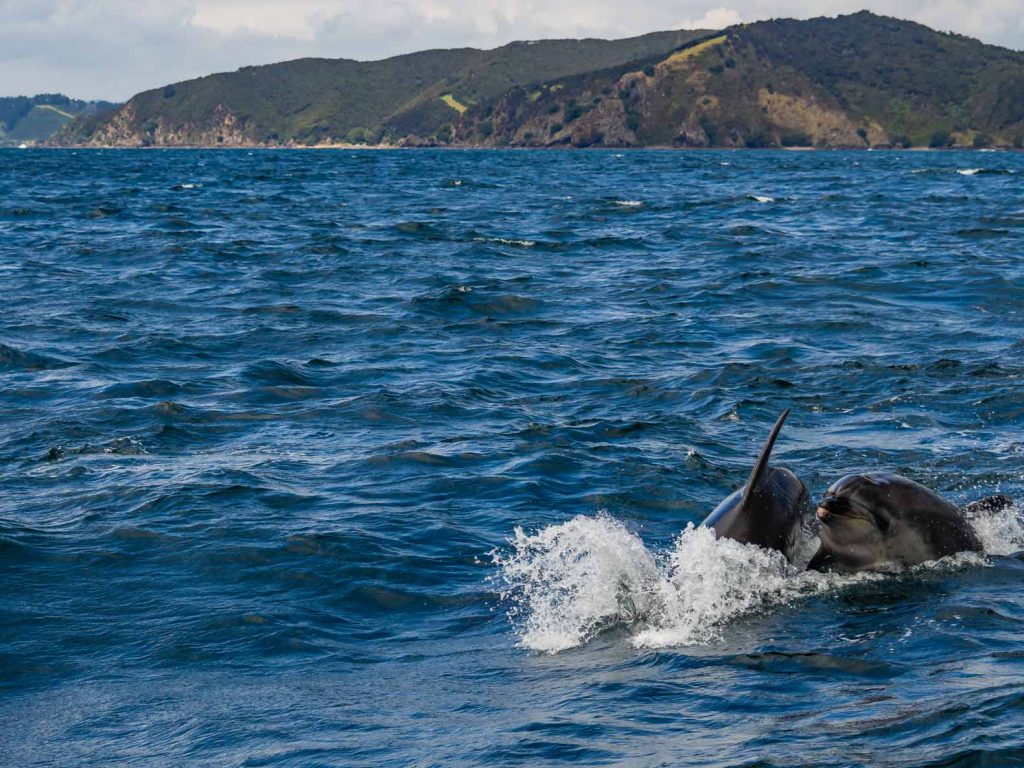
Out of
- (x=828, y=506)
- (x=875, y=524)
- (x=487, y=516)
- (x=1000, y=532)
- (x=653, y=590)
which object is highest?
(x=828, y=506)

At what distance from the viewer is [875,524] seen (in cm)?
873

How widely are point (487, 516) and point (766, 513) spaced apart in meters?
3.30

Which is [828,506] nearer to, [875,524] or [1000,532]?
[875,524]

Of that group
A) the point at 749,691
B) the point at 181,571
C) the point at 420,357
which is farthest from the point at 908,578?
the point at 420,357

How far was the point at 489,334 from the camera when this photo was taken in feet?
66.0

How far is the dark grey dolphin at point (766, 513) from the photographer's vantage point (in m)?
8.40

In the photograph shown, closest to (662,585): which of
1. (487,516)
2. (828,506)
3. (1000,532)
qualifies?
(828,506)

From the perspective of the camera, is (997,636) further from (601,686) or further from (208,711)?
(208,711)

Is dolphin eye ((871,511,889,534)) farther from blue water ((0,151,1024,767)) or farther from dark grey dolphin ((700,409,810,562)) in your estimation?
dark grey dolphin ((700,409,810,562))

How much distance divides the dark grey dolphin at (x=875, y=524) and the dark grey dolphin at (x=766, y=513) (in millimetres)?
230

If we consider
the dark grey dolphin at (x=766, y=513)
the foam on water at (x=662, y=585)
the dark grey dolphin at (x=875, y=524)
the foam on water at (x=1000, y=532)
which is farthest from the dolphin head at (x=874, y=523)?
the foam on water at (x=1000, y=532)

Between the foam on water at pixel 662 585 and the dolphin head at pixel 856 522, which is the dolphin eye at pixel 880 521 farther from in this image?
the foam on water at pixel 662 585

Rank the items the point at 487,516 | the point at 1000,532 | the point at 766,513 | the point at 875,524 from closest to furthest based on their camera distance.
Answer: the point at 766,513
the point at 875,524
the point at 1000,532
the point at 487,516

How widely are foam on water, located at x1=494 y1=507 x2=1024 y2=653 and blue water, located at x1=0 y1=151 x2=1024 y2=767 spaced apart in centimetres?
3
